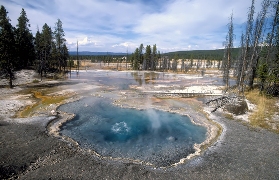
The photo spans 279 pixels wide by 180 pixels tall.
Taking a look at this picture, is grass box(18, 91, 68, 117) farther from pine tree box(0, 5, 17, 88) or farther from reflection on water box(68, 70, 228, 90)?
reflection on water box(68, 70, 228, 90)

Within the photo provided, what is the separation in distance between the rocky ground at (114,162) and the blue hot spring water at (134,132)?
128cm

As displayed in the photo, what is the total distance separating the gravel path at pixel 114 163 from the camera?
9.38 metres

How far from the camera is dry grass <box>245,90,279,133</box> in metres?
16.4

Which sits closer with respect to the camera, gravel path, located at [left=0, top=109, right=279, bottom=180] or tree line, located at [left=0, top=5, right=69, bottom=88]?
gravel path, located at [left=0, top=109, right=279, bottom=180]

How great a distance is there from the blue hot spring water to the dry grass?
550cm

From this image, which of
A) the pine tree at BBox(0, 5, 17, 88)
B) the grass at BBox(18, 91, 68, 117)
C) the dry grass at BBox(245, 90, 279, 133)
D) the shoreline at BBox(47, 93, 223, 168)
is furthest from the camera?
the pine tree at BBox(0, 5, 17, 88)

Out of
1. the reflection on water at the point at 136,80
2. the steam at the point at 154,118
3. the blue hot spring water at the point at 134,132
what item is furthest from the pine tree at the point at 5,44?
the steam at the point at 154,118

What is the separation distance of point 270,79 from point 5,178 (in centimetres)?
2780

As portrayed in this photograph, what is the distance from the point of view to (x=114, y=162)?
10.8 metres

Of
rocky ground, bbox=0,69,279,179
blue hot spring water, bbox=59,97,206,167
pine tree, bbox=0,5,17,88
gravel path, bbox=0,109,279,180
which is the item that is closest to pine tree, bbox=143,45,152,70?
pine tree, bbox=0,5,17,88

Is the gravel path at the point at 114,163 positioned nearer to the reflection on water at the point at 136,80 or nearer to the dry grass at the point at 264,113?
the dry grass at the point at 264,113

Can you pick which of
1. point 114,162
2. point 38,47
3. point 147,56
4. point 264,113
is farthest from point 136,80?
point 147,56

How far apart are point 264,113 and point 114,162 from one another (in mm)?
17182

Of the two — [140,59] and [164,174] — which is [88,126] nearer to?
[164,174]
